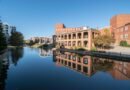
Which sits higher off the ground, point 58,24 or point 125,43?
point 58,24

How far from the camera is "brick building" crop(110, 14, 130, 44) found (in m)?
72.0

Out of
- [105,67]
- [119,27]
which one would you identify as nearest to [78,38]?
[119,27]

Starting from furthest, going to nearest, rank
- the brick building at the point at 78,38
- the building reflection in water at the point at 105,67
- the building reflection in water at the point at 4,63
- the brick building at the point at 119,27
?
the brick building at the point at 119,27 → the brick building at the point at 78,38 → the building reflection in water at the point at 105,67 → the building reflection in water at the point at 4,63

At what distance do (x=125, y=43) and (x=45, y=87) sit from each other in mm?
56219

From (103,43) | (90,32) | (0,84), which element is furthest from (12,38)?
(0,84)

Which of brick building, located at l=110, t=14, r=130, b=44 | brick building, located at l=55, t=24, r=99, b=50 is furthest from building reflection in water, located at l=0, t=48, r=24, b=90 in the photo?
brick building, located at l=110, t=14, r=130, b=44

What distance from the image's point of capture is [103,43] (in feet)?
196

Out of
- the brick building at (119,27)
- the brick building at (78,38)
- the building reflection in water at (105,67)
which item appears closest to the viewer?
the building reflection in water at (105,67)

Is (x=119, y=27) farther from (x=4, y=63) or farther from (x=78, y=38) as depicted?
(x=4, y=63)

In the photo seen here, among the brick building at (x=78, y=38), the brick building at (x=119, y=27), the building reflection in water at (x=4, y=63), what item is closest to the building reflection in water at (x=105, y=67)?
the building reflection in water at (x=4, y=63)

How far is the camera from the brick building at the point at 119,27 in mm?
72000

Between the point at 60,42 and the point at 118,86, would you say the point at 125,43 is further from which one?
the point at 118,86

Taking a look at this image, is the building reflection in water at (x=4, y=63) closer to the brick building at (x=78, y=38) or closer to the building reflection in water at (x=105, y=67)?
the building reflection in water at (x=105, y=67)

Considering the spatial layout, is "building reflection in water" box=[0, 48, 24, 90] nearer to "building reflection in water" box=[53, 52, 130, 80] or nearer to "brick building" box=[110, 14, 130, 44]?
"building reflection in water" box=[53, 52, 130, 80]
